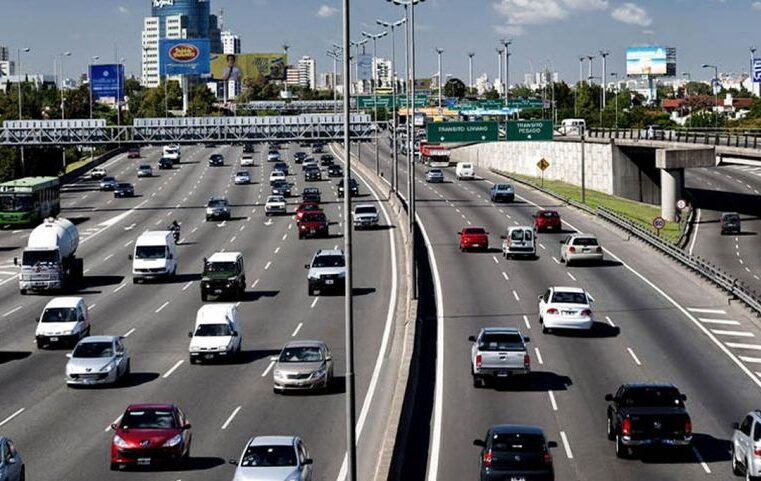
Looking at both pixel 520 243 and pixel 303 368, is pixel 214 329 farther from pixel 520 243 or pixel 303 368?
pixel 520 243

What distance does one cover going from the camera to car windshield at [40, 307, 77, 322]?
46406mm

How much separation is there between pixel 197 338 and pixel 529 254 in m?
27.6

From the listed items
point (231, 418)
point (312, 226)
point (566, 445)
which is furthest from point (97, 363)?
point (312, 226)

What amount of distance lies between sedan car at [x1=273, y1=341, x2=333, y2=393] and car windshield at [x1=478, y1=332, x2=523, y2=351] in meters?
4.20

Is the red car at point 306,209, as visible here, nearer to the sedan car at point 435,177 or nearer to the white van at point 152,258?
the white van at point 152,258

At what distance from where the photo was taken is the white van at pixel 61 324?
45.9 metres

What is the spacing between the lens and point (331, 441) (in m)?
31.3

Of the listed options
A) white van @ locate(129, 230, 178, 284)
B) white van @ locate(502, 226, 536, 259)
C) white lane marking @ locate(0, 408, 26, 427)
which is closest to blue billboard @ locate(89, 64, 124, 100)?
white van @ locate(129, 230, 178, 284)

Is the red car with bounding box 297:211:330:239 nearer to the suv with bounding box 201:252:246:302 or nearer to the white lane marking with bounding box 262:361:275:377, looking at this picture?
the suv with bounding box 201:252:246:302

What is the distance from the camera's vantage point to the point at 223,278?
56625 millimetres

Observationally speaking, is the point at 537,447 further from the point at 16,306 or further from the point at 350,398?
the point at 16,306

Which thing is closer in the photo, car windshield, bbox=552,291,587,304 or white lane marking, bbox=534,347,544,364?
white lane marking, bbox=534,347,544,364

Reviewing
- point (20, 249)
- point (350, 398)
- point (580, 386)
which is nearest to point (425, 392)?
point (580, 386)

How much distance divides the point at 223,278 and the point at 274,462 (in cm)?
3166
